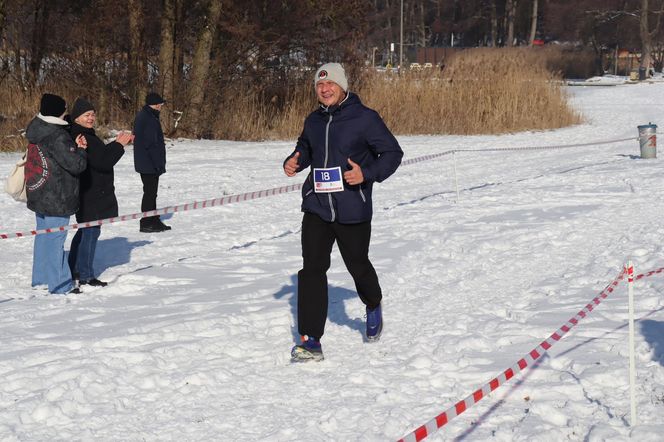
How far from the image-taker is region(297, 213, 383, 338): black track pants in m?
5.88

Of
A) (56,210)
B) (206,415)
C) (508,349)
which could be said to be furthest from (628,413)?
(56,210)

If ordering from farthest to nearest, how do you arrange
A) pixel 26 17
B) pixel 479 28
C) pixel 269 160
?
1. pixel 479 28
2. pixel 26 17
3. pixel 269 160

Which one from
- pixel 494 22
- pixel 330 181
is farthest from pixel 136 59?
pixel 494 22

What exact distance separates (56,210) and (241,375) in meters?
2.63

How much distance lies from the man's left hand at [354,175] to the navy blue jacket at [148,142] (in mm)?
5625

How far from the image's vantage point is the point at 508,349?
6.16 metres

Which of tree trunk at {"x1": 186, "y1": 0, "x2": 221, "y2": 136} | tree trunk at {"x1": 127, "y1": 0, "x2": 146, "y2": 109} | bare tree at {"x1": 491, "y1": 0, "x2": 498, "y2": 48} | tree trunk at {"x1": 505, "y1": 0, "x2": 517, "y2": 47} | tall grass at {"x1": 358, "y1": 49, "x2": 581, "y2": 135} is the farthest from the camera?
bare tree at {"x1": 491, "y1": 0, "x2": 498, "y2": 48}

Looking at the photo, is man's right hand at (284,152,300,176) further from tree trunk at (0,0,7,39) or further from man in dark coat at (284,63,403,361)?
tree trunk at (0,0,7,39)

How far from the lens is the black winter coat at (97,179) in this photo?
7.79 m

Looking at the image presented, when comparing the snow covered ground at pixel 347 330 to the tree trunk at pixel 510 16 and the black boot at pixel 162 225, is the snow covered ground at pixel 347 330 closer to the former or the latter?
the black boot at pixel 162 225

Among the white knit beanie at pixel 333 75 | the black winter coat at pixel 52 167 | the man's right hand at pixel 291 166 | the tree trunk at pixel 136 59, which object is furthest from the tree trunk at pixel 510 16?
the man's right hand at pixel 291 166

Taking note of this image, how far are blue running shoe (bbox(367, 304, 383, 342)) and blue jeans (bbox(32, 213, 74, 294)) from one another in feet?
8.96

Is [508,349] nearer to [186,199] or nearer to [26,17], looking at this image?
[186,199]

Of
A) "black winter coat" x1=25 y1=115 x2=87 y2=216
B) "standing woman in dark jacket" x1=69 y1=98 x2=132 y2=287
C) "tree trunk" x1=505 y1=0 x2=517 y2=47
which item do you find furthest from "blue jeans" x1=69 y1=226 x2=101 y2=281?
"tree trunk" x1=505 y1=0 x2=517 y2=47
